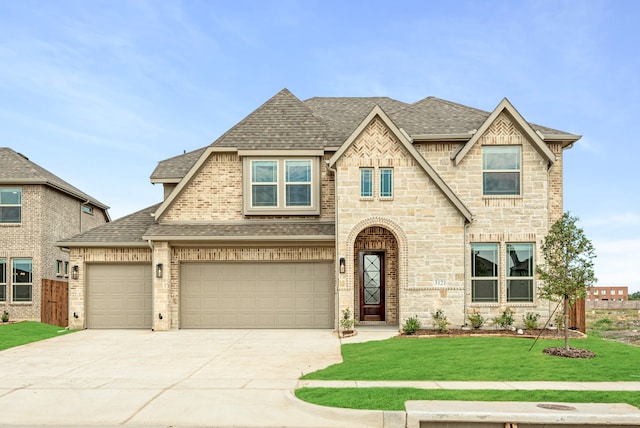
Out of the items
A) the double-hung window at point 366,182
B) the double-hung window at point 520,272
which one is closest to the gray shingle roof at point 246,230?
the double-hung window at point 366,182

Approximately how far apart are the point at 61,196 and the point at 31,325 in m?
7.87

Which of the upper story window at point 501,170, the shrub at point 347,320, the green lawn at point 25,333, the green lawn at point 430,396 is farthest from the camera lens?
the upper story window at point 501,170

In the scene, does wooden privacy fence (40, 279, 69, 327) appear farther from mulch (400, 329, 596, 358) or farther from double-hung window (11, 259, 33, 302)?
mulch (400, 329, 596, 358)

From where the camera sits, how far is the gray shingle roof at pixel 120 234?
2080 centimetres

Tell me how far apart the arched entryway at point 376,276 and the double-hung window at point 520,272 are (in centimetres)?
399

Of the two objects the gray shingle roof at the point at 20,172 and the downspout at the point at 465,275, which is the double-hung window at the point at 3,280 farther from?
the downspout at the point at 465,275

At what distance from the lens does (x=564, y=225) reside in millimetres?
14422

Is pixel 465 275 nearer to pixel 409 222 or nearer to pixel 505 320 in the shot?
pixel 505 320

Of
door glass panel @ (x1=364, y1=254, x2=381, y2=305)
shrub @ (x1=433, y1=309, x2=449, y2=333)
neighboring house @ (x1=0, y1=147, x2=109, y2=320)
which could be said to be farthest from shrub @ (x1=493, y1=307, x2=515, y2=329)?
neighboring house @ (x1=0, y1=147, x2=109, y2=320)

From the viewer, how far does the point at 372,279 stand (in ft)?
71.2

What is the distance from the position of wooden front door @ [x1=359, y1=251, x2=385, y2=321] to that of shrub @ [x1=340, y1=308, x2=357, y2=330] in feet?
9.44

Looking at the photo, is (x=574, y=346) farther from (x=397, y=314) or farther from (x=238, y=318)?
(x=238, y=318)

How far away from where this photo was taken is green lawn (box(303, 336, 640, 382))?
1127 centimetres

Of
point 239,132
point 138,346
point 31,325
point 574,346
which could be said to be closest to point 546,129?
point 574,346
